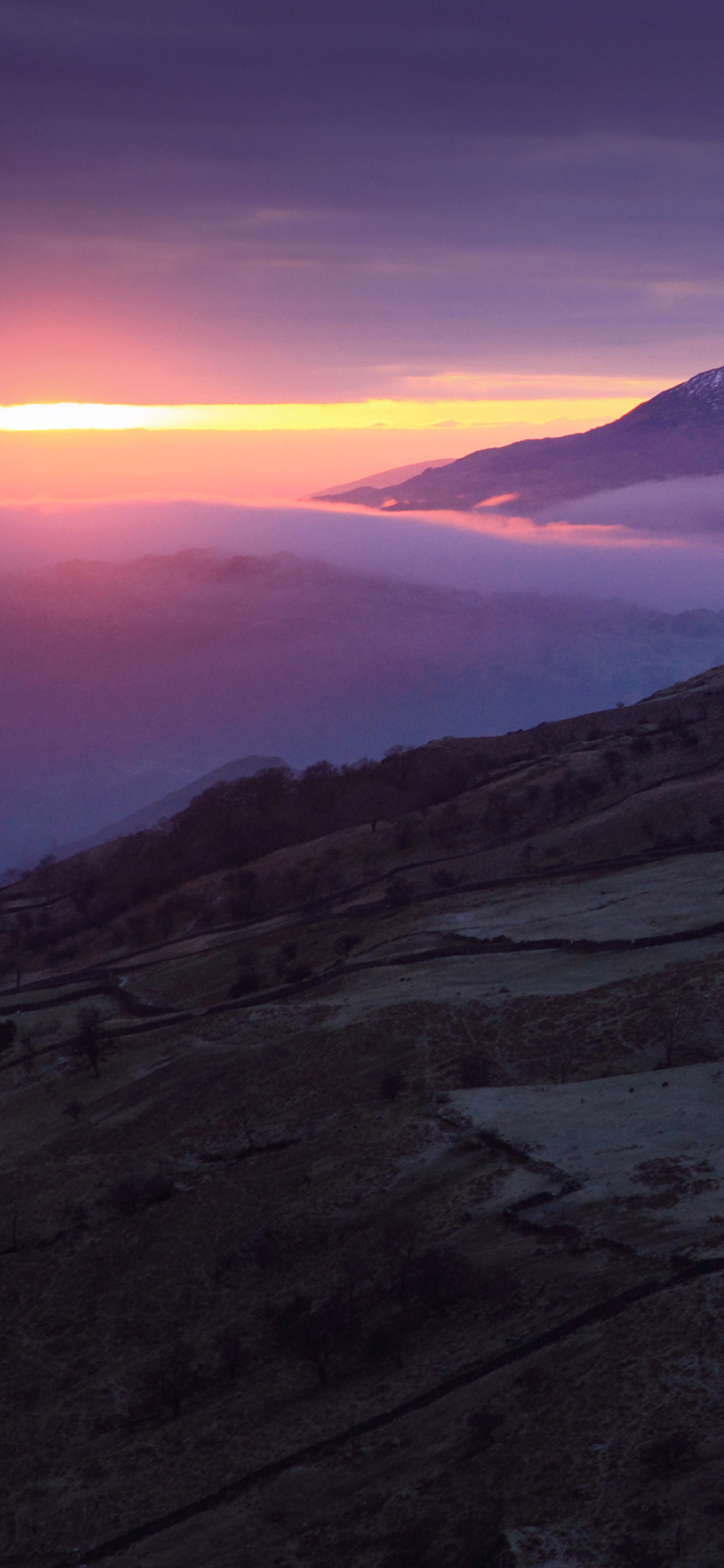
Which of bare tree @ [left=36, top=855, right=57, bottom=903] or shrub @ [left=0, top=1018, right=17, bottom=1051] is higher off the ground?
Result: bare tree @ [left=36, top=855, right=57, bottom=903]

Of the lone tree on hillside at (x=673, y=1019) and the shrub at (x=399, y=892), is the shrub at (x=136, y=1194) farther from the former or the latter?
the shrub at (x=399, y=892)

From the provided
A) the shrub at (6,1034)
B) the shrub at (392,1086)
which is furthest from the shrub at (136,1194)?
the shrub at (6,1034)

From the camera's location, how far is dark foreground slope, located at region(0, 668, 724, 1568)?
22.0m

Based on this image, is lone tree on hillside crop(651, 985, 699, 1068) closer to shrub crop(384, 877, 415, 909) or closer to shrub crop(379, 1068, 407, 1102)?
shrub crop(379, 1068, 407, 1102)

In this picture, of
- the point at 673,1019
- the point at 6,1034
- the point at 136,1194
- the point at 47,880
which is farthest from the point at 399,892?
the point at 47,880

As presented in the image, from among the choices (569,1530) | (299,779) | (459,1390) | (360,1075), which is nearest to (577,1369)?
(459,1390)

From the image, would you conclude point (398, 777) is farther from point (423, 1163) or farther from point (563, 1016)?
point (423, 1163)

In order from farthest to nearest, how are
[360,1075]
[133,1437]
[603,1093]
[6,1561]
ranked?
[360,1075] < [603,1093] < [133,1437] < [6,1561]

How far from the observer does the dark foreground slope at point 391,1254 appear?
22047mm

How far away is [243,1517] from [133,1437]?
5.99 meters

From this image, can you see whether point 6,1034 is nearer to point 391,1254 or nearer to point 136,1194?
point 136,1194

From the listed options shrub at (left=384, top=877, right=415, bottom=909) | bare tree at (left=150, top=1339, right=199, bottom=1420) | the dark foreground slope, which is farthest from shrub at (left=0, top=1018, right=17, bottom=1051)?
bare tree at (left=150, top=1339, right=199, bottom=1420)

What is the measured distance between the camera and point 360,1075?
46.2m

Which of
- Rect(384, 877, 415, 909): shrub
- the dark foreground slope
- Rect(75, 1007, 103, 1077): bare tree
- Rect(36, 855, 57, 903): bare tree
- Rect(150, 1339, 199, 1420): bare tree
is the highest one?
Rect(36, 855, 57, 903): bare tree
